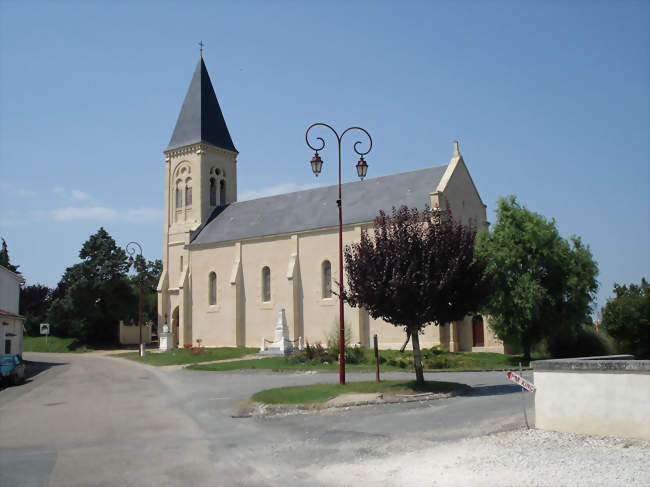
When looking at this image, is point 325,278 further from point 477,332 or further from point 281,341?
point 477,332

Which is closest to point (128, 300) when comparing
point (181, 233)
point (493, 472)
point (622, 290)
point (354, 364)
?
point (181, 233)

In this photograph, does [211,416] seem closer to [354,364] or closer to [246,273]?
[354,364]

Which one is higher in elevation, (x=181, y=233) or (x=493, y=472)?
(x=181, y=233)

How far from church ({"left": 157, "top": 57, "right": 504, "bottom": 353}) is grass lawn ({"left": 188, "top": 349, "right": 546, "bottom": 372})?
3.75m

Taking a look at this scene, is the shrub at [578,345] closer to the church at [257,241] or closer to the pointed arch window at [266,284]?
the church at [257,241]

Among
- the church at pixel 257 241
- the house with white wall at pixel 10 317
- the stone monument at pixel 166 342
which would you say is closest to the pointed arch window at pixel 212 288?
the church at pixel 257 241

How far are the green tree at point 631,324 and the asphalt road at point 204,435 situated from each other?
2108cm

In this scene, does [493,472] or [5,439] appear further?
[5,439]

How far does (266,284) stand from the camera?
1592 inches

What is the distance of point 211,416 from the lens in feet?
47.6

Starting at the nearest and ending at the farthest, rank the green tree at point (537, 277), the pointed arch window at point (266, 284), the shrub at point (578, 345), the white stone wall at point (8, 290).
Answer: the green tree at point (537, 277), the shrub at point (578, 345), the white stone wall at point (8, 290), the pointed arch window at point (266, 284)

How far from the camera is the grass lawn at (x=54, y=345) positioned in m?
50.4

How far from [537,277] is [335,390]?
1543cm

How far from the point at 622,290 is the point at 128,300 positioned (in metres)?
41.2
